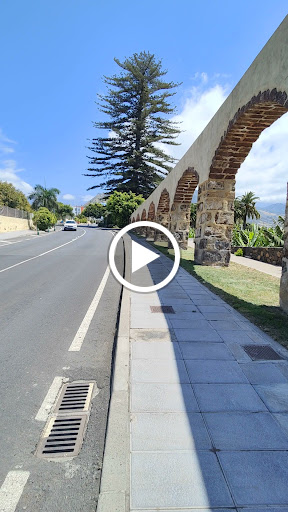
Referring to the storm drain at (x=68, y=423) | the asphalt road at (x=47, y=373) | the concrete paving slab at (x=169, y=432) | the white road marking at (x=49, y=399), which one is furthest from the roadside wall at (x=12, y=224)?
the concrete paving slab at (x=169, y=432)

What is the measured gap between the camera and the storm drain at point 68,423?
237 centimetres

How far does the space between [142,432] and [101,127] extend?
57024 mm

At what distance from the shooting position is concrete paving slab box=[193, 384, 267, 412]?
274 centimetres

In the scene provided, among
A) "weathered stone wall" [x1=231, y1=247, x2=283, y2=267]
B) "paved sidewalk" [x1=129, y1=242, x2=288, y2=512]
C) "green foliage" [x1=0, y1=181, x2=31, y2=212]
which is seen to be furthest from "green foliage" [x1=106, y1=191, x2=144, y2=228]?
"paved sidewalk" [x1=129, y1=242, x2=288, y2=512]

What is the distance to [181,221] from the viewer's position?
16891 millimetres

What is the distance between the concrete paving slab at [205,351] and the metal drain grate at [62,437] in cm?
151

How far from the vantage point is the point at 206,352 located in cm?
387

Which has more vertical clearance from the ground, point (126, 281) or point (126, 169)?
point (126, 169)

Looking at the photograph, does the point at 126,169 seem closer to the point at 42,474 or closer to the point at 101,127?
the point at 101,127

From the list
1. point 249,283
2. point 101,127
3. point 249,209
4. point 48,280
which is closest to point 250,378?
point 249,283

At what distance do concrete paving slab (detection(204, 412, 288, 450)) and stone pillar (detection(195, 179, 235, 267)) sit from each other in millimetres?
8544

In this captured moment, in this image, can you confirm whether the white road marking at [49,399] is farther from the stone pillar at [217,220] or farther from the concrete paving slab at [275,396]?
the stone pillar at [217,220]

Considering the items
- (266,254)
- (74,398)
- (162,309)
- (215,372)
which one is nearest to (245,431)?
(215,372)

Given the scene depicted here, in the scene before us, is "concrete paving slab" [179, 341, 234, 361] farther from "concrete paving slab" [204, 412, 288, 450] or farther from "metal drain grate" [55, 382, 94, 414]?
"metal drain grate" [55, 382, 94, 414]
